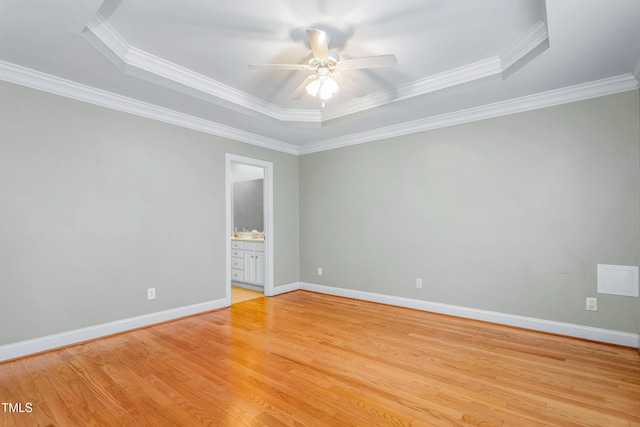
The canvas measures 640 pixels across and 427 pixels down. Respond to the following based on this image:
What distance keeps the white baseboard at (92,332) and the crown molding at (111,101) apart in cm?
224

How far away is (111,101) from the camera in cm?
320

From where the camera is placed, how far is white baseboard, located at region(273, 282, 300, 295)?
16.2 ft

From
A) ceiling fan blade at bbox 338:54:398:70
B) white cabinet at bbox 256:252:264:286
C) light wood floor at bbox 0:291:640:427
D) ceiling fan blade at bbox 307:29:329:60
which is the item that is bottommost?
light wood floor at bbox 0:291:640:427

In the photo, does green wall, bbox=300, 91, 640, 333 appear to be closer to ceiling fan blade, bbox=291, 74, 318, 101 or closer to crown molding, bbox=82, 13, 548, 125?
crown molding, bbox=82, 13, 548, 125

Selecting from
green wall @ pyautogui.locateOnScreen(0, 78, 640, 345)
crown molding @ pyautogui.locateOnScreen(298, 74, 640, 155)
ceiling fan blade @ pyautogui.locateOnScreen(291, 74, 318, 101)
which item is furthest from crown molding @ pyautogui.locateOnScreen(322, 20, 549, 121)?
ceiling fan blade @ pyautogui.locateOnScreen(291, 74, 318, 101)

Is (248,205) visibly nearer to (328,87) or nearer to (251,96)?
(251,96)

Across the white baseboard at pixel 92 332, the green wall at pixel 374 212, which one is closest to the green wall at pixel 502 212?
the green wall at pixel 374 212

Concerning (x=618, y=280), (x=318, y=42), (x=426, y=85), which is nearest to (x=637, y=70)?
(x=426, y=85)

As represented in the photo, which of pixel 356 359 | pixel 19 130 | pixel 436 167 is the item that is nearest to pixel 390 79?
pixel 436 167

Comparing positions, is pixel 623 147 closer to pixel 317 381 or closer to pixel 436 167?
pixel 436 167

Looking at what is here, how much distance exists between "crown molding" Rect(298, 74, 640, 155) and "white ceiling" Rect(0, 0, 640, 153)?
12 mm

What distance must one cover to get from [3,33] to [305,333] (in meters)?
3.44

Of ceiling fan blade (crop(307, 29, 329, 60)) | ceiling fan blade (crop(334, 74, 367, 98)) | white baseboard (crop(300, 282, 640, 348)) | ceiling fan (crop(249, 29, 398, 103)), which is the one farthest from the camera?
ceiling fan blade (crop(334, 74, 367, 98))

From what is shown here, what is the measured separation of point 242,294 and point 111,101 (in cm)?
321
